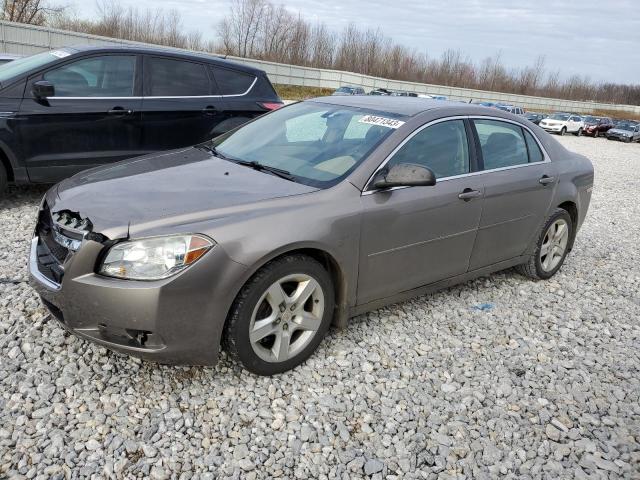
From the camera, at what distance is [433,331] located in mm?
3930

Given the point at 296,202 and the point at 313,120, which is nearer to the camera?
the point at 296,202

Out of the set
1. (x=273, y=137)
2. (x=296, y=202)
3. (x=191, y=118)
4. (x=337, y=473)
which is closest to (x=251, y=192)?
(x=296, y=202)

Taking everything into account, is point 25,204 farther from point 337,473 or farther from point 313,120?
point 337,473

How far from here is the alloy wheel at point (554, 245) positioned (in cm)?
495

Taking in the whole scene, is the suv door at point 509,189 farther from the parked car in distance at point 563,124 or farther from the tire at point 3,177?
the parked car in distance at point 563,124

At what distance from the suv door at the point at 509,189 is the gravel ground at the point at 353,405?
587 millimetres

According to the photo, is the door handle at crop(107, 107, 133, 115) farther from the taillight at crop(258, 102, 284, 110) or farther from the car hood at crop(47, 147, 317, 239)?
the car hood at crop(47, 147, 317, 239)

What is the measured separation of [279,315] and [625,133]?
38.8 meters

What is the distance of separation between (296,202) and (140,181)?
98 centimetres

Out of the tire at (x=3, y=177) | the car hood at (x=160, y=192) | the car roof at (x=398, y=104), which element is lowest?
the tire at (x=3, y=177)

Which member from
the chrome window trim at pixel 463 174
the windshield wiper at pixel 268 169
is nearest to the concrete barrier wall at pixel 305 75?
the windshield wiper at pixel 268 169

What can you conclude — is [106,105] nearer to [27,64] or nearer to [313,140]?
[27,64]

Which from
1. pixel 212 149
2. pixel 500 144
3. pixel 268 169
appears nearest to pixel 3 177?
pixel 212 149

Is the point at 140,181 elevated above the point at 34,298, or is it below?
above
